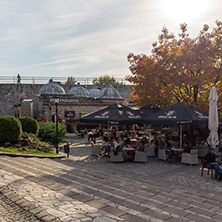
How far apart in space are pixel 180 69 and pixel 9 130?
12.0 meters

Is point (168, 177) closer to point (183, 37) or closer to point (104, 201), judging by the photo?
point (104, 201)

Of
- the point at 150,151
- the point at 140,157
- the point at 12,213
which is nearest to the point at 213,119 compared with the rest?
the point at 150,151

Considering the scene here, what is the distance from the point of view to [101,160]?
14.2 metres

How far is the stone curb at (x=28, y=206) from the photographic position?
18.4 feet

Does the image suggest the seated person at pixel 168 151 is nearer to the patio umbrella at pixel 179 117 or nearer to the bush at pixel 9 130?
the patio umbrella at pixel 179 117

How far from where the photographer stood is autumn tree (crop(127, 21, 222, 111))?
17.0 metres

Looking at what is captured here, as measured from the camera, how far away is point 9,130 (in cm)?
1507

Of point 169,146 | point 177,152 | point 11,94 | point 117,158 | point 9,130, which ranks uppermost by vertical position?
point 11,94

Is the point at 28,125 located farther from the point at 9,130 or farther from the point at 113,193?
the point at 113,193

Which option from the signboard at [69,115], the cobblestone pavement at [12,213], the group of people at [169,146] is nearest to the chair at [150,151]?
the group of people at [169,146]

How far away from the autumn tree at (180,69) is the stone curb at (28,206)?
13.3 meters

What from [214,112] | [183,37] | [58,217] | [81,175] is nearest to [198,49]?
[183,37]

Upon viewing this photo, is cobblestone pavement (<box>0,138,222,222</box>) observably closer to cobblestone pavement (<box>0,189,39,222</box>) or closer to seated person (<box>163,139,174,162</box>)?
cobblestone pavement (<box>0,189,39,222</box>)

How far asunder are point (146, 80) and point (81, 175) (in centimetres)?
1096
